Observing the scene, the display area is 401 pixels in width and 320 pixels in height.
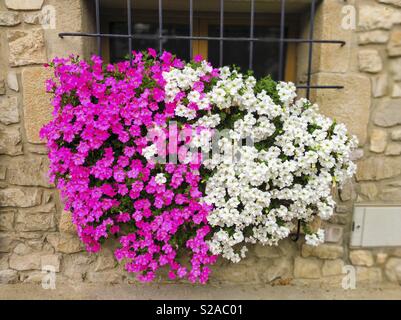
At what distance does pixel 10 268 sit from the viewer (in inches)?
89.5

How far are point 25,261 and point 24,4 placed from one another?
1.56 meters

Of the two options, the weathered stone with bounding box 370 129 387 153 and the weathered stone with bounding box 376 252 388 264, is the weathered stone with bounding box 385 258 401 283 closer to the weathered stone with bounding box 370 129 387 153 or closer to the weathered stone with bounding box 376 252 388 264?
the weathered stone with bounding box 376 252 388 264

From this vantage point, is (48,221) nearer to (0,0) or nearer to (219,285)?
(219,285)

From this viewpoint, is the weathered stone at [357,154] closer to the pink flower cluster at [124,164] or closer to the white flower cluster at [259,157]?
the white flower cluster at [259,157]

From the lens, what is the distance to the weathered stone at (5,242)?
2.24 meters

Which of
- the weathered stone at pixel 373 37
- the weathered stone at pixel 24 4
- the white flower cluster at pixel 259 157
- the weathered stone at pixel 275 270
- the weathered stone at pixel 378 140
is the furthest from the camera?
the weathered stone at pixel 275 270

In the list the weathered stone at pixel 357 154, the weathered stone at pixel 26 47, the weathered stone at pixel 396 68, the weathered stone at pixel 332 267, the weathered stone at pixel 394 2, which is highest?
the weathered stone at pixel 394 2

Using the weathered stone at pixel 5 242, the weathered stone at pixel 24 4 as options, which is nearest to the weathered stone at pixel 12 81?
the weathered stone at pixel 24 4

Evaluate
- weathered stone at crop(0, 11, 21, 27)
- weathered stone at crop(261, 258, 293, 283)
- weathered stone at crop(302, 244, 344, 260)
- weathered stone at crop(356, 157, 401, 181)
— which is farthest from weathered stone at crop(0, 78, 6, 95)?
weathered stone at crop(356, 157, 401, 181)

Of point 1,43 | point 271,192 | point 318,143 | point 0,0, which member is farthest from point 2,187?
point 318,143

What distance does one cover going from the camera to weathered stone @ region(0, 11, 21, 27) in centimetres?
203

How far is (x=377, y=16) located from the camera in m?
2.09

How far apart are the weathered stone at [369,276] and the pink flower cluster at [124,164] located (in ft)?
3.50

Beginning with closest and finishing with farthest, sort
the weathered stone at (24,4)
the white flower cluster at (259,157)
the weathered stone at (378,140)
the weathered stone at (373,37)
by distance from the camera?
the white flower cluster at (259,157) → the weathered stone at (24,4) → the weathered stone at (373,37) → the weathered stone at (378,140)
